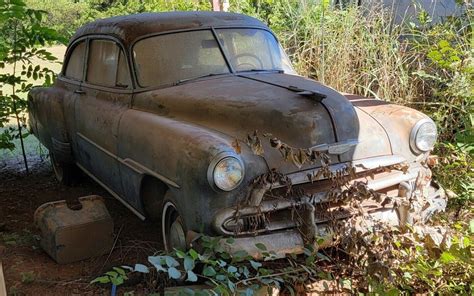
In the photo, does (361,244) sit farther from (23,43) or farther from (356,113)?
(23,43)

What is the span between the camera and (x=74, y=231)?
422 cm

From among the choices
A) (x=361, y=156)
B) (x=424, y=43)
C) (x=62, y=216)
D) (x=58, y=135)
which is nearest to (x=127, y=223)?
→ (x=62, y=216)

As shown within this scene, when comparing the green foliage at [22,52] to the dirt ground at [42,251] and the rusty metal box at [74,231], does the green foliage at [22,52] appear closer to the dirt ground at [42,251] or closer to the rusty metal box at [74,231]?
the dirt ground at [42,251]

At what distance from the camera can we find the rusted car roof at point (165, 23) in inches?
184

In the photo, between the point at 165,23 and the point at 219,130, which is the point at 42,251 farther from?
the point at 165,23

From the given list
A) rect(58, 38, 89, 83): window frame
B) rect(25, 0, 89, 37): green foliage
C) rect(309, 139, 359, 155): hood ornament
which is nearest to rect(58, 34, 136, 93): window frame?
rect(58, 38, 89, 83): window frame

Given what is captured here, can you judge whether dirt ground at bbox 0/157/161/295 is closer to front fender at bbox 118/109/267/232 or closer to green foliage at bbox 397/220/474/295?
front fender at bbox 118/109/267/232

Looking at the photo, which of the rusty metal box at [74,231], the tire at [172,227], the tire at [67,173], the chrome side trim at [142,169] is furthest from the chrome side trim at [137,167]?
the tire at [67,173]

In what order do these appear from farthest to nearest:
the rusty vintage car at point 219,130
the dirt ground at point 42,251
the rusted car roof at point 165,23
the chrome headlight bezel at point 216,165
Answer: the rusted car roof at point 165,23
the dirt ground at point 42,251
the rusty vintage car at point 219,130
the chrome headlight bezel at point 216,165

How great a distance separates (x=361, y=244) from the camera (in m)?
3.33

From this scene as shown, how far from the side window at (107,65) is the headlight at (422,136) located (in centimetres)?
242

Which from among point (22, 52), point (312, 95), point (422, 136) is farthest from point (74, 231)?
point (22, 52)

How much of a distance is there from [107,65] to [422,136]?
2.92 meters

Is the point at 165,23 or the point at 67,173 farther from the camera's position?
the point at 67,173
